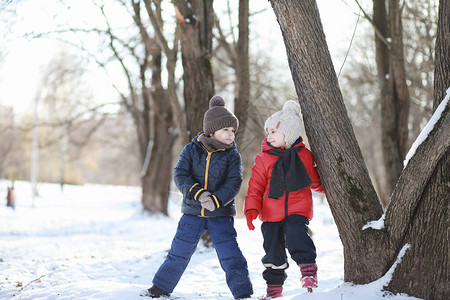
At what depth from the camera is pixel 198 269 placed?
20.5ft

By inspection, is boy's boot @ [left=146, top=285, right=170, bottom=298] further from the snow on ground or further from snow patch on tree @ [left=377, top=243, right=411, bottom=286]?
snow patch on tree @ [left=377, top=243, right=411, bottom=286]

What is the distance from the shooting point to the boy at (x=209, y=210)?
11.7ft

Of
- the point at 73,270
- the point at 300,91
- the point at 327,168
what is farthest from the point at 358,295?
the point at 73,270

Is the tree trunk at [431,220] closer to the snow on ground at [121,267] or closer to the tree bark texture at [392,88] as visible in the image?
the snow on ground at [121,267]

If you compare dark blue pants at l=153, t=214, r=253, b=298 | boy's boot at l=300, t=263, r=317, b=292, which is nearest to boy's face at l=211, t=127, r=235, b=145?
dark blue pants at l=153, t=214, r=253, b=298

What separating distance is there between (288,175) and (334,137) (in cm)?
46

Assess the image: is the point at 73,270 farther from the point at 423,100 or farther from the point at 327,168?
the point at 423,100

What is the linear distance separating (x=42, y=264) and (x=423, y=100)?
1173 centimetres

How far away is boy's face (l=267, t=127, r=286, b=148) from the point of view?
3.67 m

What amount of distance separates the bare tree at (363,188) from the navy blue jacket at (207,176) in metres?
0.67

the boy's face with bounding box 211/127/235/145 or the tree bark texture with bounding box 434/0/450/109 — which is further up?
the tree bark texture with bounding box 434/0/450/109

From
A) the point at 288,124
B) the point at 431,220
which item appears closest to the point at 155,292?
the point at 288,124

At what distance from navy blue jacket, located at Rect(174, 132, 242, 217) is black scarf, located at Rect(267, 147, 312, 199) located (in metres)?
0.29

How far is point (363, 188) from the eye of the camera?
3307 mm
